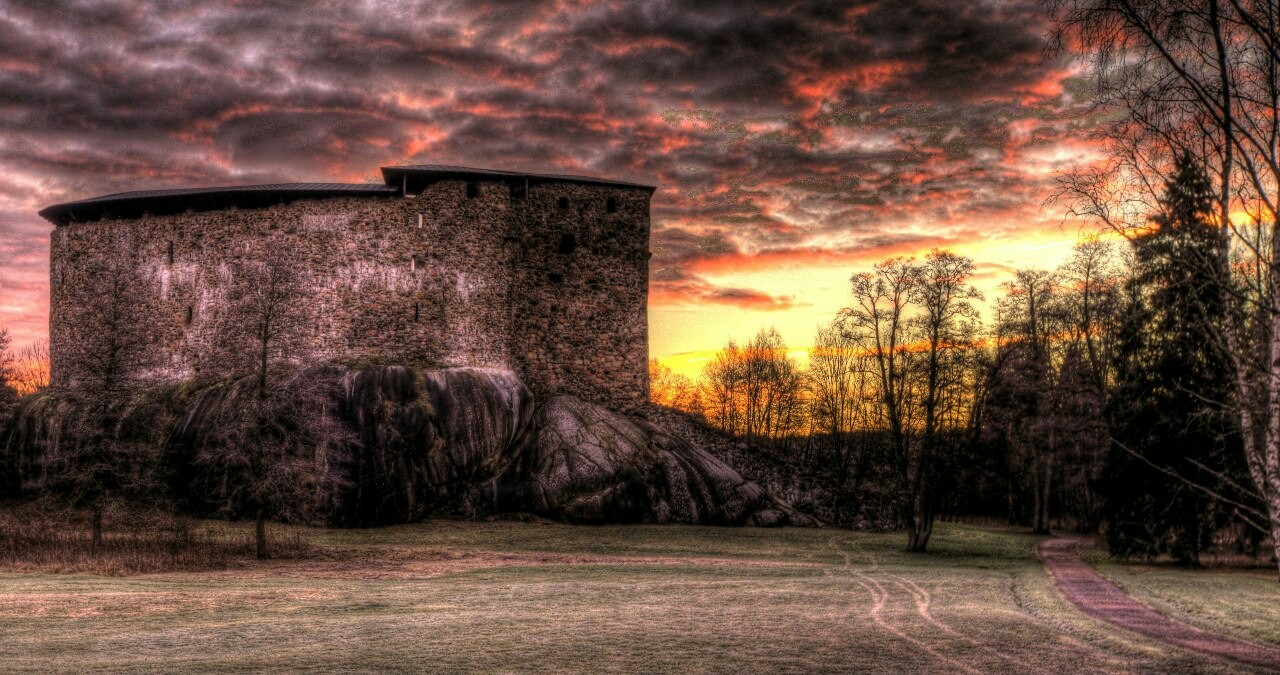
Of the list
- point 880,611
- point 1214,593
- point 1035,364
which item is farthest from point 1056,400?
point 880,611

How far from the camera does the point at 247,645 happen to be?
A: 12.1 meters

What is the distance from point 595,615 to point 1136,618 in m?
8.64

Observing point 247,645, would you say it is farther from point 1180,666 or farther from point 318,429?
point 318,429

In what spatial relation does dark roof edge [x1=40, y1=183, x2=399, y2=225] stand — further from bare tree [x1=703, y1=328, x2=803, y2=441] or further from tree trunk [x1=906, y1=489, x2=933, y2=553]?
bare tree [x1=703, y1=328, x2=803, y2=441]

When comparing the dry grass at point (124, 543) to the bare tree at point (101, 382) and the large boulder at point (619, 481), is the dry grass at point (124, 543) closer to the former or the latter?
the bare tree at point (101, 382)

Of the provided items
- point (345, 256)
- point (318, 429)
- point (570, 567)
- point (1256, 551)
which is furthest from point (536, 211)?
point (1256, 551)

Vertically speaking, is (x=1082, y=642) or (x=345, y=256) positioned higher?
(x=345, y=256)

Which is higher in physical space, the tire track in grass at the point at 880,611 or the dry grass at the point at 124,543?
the tire track in grass at the point at 880,611

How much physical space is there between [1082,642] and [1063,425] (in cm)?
2876

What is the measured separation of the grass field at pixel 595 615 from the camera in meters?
11.2

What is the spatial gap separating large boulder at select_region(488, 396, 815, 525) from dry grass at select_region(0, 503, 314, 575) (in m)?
8.97

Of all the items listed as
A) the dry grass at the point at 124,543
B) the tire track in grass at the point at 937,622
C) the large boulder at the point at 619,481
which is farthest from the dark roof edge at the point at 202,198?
the tire track in grass at the point at 937,622

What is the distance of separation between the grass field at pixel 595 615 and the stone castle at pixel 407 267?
42.9 feet

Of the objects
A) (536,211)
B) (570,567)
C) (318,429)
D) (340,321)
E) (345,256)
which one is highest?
(536,211)
